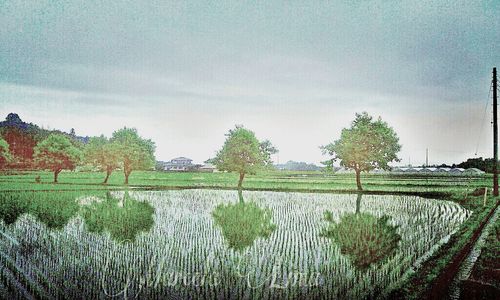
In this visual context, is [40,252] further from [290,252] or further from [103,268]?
[290,252]

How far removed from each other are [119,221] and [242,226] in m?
4.75

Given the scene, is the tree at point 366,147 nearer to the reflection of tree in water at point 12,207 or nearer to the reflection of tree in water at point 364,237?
the reflection of tree in water at point 364,237

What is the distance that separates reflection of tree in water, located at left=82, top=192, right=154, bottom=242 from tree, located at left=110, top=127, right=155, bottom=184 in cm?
1942

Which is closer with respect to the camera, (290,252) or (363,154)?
(290,252)

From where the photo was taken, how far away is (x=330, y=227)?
48.9 feet

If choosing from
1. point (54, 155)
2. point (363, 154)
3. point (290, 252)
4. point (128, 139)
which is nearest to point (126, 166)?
point (128, 139)

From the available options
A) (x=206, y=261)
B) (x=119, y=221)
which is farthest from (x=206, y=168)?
(x=206, y=261)

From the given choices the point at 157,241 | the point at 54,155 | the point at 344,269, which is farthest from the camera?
the point at 54,155

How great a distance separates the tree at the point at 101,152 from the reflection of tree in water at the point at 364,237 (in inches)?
1051

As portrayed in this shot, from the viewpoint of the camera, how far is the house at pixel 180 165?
189 ft

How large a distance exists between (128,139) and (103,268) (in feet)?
109

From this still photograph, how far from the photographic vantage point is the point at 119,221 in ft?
50.9

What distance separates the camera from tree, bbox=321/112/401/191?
36688 mm

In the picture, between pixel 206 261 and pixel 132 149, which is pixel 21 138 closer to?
pixel 132 149
